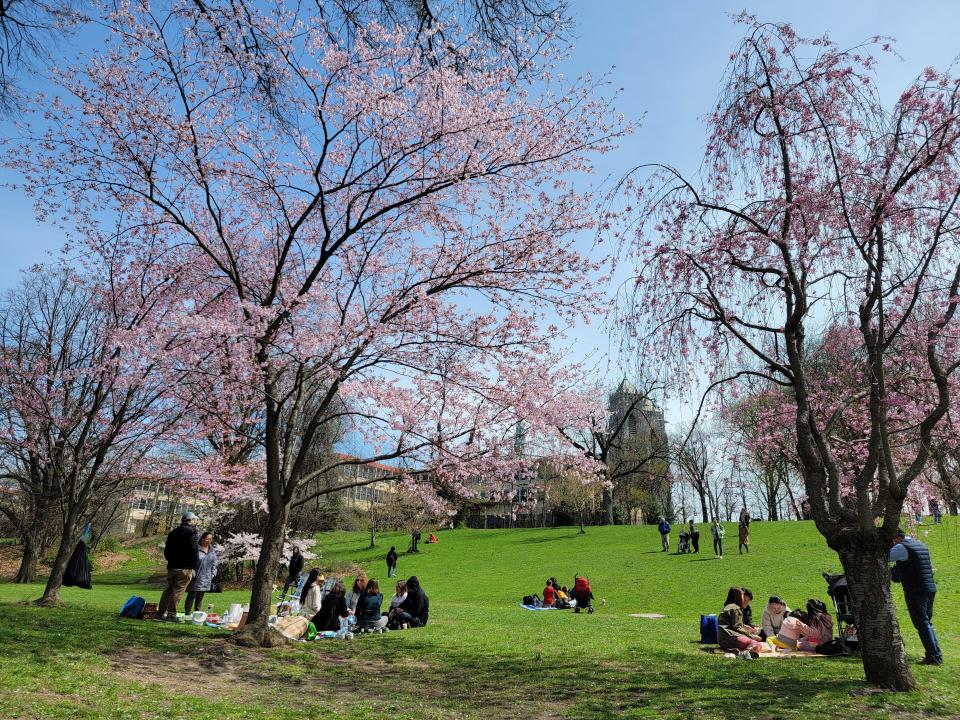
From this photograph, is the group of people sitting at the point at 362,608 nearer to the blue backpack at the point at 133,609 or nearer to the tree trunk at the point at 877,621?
the blue backpack at the point at 133,609

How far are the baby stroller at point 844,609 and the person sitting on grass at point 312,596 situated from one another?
8.81 m

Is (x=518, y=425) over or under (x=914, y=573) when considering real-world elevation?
over

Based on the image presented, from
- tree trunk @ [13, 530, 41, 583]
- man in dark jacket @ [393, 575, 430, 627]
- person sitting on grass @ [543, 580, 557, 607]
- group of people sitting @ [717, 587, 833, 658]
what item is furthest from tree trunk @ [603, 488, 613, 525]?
group of people sitting @ [717, 587, 833, 658]

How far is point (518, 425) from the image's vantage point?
10938 millimetres

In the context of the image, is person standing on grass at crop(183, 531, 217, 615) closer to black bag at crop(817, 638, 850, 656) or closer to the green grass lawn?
the green grass lawn

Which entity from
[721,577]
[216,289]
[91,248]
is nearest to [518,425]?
[216,289]

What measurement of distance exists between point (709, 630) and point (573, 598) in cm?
822

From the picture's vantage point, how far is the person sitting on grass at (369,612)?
37.2 feet

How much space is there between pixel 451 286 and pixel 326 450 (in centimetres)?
1676

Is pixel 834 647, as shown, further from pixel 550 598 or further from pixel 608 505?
pixel 608 505

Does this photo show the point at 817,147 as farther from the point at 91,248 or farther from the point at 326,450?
the point at 326,450

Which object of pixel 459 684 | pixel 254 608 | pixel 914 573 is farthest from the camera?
pixel 254 608

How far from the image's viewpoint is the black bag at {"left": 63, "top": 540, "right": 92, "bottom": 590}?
523 inches

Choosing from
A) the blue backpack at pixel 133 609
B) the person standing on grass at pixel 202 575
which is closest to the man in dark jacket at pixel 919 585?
the person standing on grass at pixel 202 575
